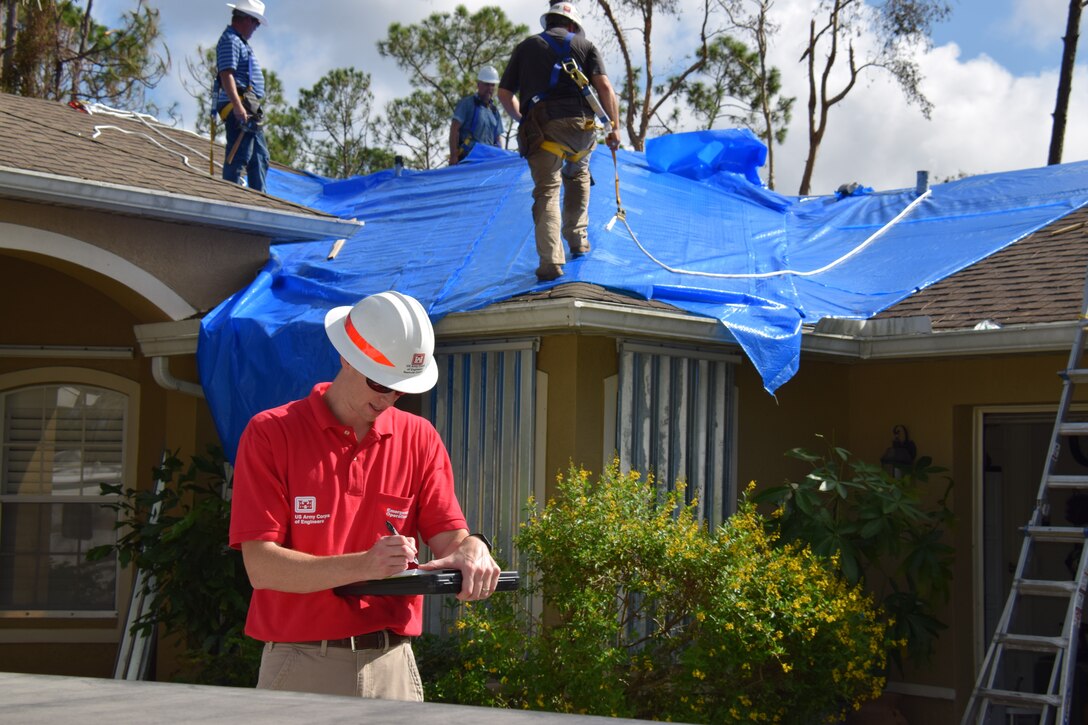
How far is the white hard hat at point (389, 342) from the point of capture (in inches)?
151

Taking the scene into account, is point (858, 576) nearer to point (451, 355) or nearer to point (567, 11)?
point (451, 355)

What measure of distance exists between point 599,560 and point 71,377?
5.79 meters

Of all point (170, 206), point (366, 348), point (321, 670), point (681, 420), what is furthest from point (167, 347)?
point (321, 670)

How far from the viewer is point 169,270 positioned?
8977 mm

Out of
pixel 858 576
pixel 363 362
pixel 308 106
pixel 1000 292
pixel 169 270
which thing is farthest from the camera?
pixel 308 106

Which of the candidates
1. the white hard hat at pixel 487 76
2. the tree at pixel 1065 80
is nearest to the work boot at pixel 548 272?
the white hard hat at pixel 487 76

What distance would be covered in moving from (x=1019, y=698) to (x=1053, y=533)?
36.7 inches

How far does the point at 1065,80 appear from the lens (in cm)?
2003

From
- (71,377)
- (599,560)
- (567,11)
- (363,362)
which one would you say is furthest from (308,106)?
(363,362)

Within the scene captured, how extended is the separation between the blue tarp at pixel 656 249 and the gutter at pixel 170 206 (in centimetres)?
28

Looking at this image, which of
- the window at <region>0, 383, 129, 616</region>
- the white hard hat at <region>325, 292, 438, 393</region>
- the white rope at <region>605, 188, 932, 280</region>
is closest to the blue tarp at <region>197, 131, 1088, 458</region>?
the white rope at <region>605, 188, 932, 280</region>

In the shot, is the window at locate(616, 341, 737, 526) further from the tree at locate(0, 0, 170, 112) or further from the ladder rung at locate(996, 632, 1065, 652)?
the tree at locate(0, 0, 170, 112)

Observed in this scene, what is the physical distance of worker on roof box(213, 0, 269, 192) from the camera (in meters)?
10.5

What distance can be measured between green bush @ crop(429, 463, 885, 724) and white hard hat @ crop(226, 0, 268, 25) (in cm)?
583
